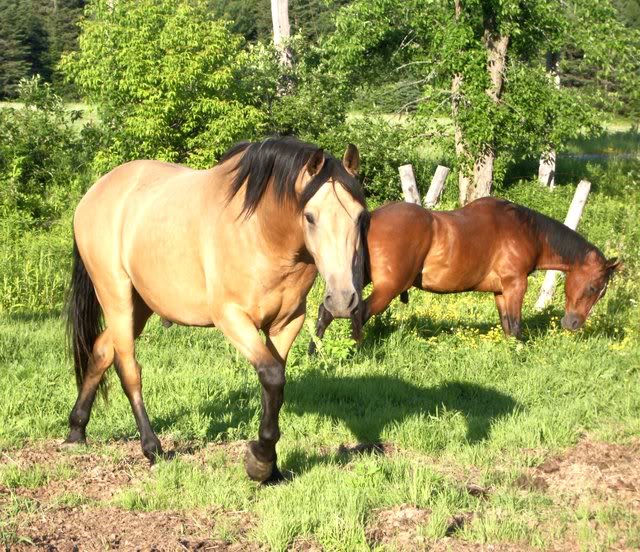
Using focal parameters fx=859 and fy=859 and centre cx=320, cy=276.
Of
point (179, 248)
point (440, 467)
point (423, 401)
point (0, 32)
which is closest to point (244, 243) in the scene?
point (179, 248)

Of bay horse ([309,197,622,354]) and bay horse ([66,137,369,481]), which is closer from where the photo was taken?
bay horse ([66,137,369,481])

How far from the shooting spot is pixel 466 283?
10.0 meters

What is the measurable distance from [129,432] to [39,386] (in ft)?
4.65

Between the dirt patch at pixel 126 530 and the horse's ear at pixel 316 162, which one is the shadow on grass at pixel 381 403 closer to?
the dirt patch at pixel 126 530

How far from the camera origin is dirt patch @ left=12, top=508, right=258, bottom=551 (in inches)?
162

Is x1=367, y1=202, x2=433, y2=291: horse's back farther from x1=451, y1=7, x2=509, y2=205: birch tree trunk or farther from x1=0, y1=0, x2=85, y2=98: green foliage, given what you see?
x1=0, y1=0, x2=85, y2=98: green foliage

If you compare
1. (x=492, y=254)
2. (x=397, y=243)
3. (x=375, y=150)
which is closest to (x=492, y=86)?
(x=375, y=150)

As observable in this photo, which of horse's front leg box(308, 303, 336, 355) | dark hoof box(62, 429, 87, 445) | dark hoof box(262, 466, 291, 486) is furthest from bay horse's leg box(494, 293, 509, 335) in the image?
dark hoof box(62, 429, 87, 445)

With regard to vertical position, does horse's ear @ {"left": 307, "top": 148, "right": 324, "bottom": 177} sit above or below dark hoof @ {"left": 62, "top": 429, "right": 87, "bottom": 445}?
above

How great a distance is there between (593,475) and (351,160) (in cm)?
265

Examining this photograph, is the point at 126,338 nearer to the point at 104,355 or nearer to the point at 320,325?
the point at 104,355

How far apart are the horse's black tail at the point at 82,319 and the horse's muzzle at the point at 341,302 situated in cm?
294

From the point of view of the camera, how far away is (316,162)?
4.16 meters

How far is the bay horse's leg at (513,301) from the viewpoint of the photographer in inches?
394
